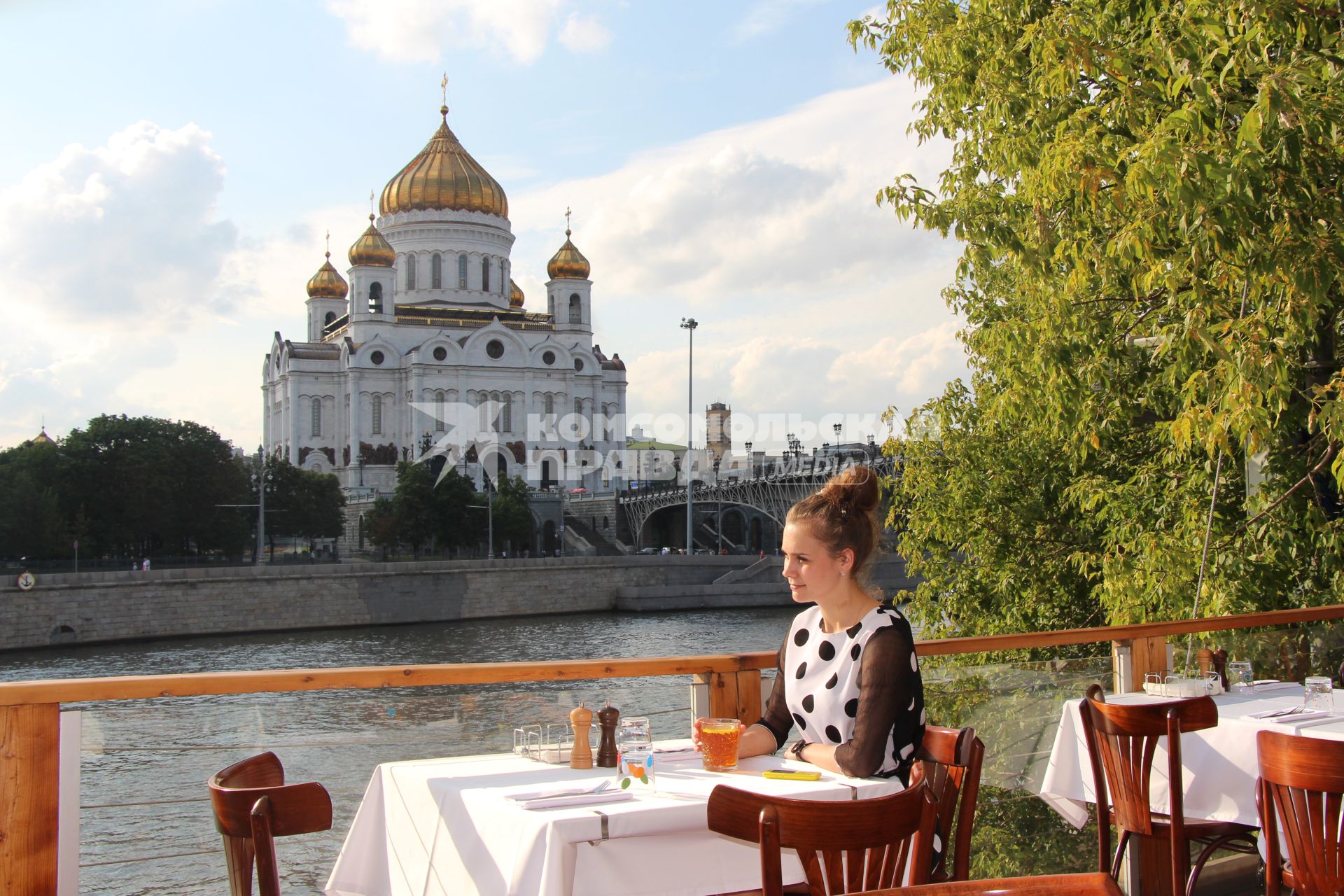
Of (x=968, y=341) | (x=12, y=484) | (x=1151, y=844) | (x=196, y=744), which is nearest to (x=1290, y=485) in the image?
(x=968, y=341)

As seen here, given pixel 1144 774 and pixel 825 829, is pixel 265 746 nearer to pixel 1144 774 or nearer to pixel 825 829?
pixel 825 829

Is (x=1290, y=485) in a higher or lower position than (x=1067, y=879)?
higher

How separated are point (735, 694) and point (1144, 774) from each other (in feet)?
3.49

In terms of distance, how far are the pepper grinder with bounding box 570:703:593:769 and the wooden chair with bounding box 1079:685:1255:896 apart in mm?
1327

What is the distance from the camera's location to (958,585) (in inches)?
376

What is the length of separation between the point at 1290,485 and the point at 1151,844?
12.1 ft

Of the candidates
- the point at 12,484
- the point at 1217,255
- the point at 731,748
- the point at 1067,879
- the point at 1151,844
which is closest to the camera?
the point at 1067,879

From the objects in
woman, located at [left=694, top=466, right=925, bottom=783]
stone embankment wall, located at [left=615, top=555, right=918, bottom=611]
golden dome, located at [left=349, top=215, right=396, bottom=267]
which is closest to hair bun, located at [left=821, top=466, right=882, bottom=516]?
woman, located at [left=694, top=466, right=925, bottom=783]

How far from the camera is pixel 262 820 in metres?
2.19

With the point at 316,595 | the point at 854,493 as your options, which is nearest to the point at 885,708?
the point at 854,493

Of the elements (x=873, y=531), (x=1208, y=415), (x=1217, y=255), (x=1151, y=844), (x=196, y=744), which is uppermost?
(x=1217, y=255)

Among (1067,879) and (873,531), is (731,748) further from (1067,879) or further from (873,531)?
(1067,879)

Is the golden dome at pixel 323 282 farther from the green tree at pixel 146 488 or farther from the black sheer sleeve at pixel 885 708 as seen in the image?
the black sheer sleeve at pixel 885 708

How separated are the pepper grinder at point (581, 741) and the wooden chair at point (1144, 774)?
1.33 m
